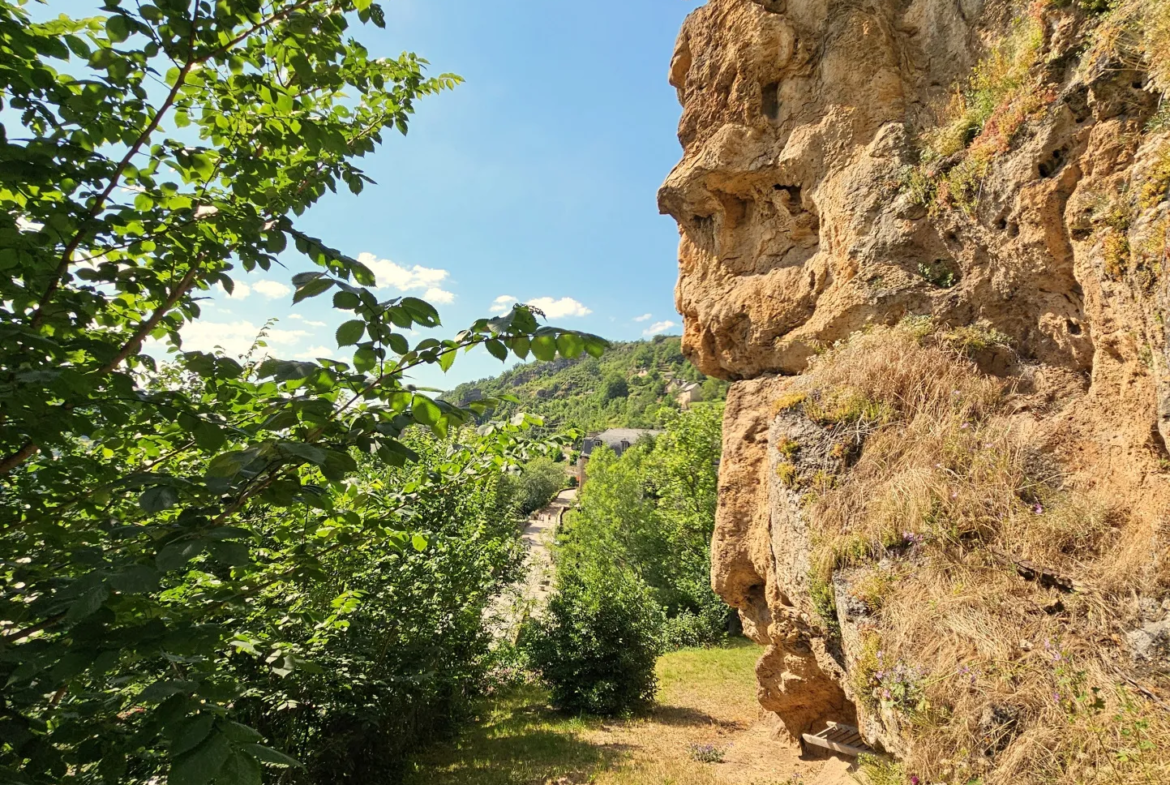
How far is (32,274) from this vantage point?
181cm

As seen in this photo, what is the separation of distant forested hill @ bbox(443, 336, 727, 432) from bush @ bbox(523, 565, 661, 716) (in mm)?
66370

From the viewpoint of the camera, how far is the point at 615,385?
12044cm

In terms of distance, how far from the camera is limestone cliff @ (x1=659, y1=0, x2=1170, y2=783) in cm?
345

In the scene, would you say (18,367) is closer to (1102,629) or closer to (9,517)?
(9,517)

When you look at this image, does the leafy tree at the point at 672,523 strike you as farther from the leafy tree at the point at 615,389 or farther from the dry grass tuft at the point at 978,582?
the leafy tree at the point at 615,389

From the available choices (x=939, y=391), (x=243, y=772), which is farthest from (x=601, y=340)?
(x=939, y=391)

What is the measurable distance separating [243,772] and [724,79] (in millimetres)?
10226

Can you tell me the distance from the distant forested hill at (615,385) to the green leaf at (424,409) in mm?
77031

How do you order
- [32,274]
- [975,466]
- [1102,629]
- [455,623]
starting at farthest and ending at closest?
1. [455,623]
2. [975,466]
3. [1102,629]
4. [32,274]

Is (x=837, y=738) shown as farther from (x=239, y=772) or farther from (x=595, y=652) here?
(x=239, y=772)

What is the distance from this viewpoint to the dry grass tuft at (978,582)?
3006mm

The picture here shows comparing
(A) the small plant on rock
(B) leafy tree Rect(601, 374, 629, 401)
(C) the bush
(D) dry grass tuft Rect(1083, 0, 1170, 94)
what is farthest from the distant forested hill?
(D) dry grass tuft Rect(1083, 0, 1170, 94)

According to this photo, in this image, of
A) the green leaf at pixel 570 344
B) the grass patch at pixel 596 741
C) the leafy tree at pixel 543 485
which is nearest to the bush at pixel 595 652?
the grass patch at pixel 596 741

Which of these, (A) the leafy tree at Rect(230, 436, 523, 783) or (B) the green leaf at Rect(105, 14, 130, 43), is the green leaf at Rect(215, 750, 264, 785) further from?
(A) the leafy tree at Rect(230, 436, 523, 783)
